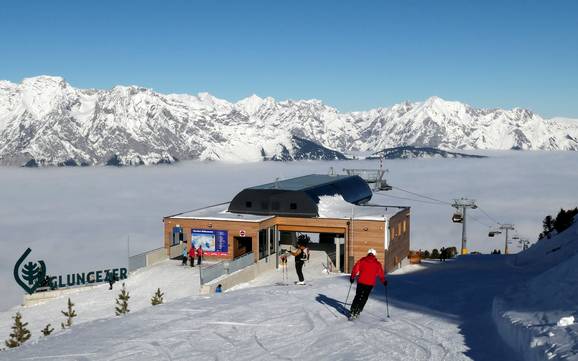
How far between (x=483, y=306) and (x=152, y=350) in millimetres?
8984

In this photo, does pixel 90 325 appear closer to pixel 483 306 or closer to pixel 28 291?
pixel 483 306

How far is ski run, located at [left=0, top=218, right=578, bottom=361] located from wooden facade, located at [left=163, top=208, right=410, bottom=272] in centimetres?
1719

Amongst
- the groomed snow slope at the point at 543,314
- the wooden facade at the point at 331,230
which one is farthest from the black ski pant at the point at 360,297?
the wooden facade at the point at 331,230

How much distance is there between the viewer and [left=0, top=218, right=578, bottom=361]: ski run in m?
10.4

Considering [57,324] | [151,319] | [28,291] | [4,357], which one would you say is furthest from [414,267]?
[4,357]

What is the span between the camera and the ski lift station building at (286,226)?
36594 millimetres

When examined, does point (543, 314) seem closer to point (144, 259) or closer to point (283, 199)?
point (283, 199)

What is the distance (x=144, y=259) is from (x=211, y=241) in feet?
14.7

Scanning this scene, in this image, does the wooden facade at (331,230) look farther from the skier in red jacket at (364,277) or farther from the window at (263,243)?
the skier in red jacket at (364,277)

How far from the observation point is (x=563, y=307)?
10.7 metres

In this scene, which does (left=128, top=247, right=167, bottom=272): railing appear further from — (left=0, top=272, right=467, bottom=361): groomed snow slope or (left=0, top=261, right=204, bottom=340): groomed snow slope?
(left=0, top=272, right=467, bottom=361): groomed snow slope

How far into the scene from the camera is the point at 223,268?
107 feet

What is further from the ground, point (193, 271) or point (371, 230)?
point (371, 230)

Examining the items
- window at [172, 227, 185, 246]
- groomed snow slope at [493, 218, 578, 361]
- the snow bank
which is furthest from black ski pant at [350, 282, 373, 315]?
window at [172, 227, 185, 246]
